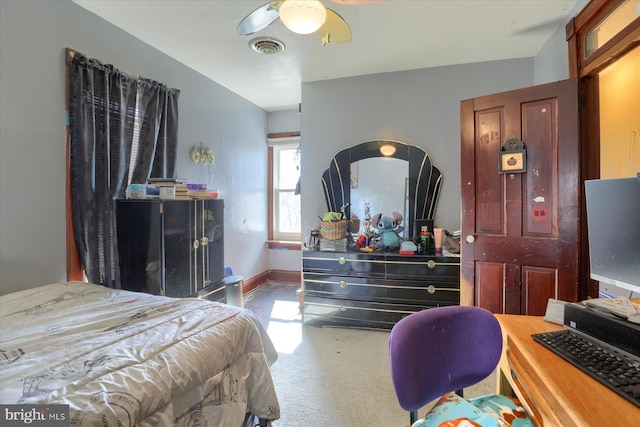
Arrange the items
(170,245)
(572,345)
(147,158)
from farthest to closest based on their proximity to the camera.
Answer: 1. (147,158)
2. (170,245)
3. (572,345)

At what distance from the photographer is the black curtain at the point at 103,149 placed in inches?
82.7

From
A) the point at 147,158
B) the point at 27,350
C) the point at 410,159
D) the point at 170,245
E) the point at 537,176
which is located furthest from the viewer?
the point at 410,159

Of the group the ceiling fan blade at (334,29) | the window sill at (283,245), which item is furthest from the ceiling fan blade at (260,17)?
the window sill at (283,245)

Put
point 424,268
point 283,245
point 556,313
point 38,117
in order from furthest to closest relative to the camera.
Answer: point 283,245 → point 424,268 → point 38,117 → point 556,313

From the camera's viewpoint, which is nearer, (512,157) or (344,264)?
(512,157)

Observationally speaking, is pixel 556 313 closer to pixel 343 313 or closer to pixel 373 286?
pixel 373 286

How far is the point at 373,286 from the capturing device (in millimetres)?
2973

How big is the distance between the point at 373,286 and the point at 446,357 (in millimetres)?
1804

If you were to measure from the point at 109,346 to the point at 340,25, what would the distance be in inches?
74.6

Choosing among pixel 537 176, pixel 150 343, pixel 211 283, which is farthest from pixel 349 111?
pixel 150 343

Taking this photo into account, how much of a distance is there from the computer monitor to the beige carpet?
1.32m

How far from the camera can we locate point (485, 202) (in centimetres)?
238

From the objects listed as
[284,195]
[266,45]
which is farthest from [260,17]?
[284,195]

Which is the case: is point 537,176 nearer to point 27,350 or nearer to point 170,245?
point 170,245
